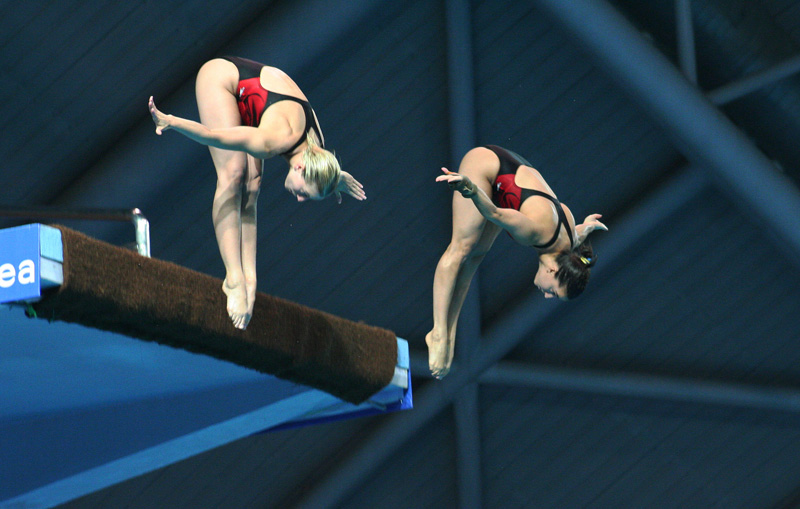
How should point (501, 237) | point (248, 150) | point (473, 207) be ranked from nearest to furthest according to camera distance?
1. point (248, 150)
2. point (473, 207)
3. point (501, 237)

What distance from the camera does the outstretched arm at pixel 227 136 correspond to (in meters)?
5.94

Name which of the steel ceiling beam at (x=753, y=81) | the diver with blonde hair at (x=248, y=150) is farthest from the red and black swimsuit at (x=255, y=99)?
the steel ceiling beam at (x=753, y=81)

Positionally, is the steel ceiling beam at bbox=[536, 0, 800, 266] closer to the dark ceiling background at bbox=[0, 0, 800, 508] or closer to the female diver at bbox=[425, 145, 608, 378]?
the dark ceiling background at bbox=[0, 0, 800, 508]

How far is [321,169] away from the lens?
645 cm

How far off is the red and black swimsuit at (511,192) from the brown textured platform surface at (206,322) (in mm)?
1349

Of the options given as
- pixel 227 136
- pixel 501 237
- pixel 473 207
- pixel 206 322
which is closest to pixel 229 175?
pixel 227 136

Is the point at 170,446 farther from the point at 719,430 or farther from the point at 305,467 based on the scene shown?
the point at 719,430

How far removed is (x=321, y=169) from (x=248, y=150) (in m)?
0.43

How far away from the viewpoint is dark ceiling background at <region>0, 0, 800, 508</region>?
10133 mm

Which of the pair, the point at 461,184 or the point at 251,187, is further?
the point at 251,187

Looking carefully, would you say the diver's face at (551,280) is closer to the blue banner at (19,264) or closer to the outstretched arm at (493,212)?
the outstretched arm at (493,212)

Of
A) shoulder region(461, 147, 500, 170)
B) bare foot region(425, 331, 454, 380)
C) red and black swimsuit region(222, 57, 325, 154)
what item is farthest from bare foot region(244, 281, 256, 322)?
shoulder region(461, 147, 500, 170)

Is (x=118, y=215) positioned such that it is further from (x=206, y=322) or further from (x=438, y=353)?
(x=438, y=353)

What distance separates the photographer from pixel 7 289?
550cm
